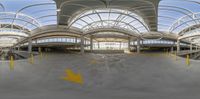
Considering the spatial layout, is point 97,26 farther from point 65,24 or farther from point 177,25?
point 177,25

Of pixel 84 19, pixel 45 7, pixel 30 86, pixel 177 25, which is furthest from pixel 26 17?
pixel 177 25

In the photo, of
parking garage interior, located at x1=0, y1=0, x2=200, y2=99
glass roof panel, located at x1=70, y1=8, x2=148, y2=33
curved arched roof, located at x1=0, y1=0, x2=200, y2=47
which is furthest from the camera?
glass roof panel, located at x1=70, y1=8, x2=148, y2=33

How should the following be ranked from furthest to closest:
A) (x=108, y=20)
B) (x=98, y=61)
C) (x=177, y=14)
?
(x=108, y=20) → (x=177, y=14) → (x=98, y=61)

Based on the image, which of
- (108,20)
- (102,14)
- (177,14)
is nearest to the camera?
(177,14)

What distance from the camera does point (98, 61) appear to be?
21.8m

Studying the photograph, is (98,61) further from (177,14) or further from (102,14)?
(177,14)

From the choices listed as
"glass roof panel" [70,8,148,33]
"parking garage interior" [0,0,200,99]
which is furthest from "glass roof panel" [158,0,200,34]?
"glass roof panel" [70,8,148,33]

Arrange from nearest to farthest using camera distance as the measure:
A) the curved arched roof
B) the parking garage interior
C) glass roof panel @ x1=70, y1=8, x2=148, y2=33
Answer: the parking garage interior, the curved arched roof, glass roof panel @ x1=70, y1=8, x2=148, y2=33

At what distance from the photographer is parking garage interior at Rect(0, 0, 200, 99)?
8.26m

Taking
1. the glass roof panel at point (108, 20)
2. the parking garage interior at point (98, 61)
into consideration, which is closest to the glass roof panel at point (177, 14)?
the parking garage interior at point (98, 61)

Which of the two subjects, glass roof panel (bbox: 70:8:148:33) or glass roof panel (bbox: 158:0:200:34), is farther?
glass roof panel (bbox: 70:8:148:33)

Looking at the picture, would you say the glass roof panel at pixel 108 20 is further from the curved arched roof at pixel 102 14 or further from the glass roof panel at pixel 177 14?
the glass roof panel at pixel 177 14

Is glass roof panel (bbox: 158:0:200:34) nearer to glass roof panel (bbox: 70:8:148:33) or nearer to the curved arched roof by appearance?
the curved arched roof

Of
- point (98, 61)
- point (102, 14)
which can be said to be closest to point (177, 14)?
point (102, 14)
